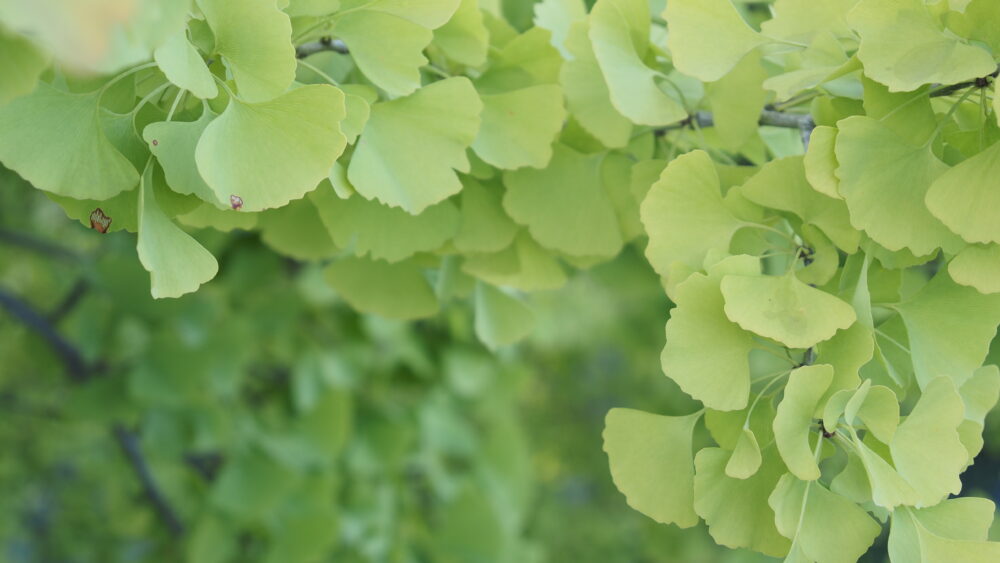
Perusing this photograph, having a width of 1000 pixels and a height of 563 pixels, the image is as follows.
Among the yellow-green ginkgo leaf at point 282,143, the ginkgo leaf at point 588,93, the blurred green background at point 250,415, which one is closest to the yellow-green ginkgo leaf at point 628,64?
the ginkgo leaf at point 588,93

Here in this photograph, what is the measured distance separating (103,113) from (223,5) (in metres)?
0.06

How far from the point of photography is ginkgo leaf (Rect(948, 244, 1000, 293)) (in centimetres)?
33

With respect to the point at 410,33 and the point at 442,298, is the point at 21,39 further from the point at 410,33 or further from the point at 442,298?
the point at 442,298

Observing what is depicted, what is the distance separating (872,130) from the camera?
337 millimetres

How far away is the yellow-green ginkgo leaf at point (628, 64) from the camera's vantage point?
385 millimetres

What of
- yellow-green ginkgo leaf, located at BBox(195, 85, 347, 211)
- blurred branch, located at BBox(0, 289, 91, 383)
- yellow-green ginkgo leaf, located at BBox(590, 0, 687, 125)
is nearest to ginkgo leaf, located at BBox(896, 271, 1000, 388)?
yellow-green ginkgo leaf, located at BBox(590, 0, 687, 125)

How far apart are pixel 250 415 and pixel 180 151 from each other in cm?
89

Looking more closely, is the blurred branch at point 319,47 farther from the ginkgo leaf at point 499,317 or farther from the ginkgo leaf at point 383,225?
the ginkgo leaf at point 499,317

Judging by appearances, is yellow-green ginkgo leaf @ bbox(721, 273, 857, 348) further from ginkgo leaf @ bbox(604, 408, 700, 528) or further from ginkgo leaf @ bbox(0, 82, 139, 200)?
ginkgo leaf @ bbox(0, 82, 139, 200)

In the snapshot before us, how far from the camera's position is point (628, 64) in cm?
40

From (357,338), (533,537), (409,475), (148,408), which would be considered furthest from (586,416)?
(148,408)

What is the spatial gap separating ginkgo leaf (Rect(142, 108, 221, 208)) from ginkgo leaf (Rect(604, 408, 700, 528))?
0.18 metres

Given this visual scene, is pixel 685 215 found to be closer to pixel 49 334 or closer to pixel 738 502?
pixel 738 502

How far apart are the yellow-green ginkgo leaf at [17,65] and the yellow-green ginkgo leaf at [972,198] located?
0.29m
